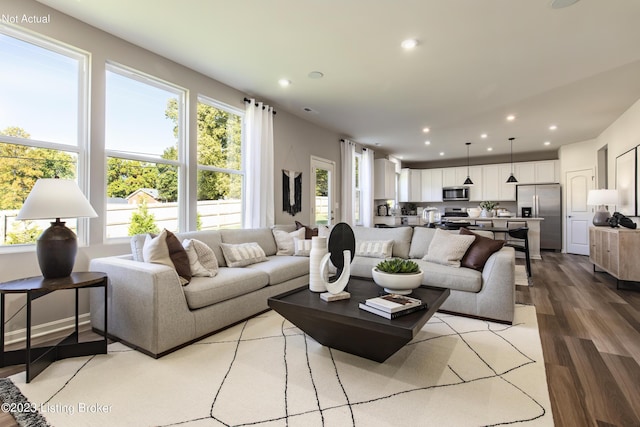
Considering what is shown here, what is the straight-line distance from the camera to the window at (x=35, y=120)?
97.6 inches

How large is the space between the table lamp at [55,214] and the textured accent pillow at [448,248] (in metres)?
3.33

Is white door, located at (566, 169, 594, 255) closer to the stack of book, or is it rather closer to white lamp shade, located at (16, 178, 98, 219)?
the stack of book

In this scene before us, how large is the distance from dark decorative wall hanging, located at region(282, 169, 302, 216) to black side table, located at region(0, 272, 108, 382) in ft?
10.3

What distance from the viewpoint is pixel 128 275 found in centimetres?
237

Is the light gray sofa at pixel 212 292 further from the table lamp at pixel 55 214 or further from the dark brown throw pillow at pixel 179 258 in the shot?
the table lamp at pixel 55 214

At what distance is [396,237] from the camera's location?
4.12 metres

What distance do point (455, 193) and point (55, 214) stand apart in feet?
31.5

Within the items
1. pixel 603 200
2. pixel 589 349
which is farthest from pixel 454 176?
pixel 589 349

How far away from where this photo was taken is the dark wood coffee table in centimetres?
177

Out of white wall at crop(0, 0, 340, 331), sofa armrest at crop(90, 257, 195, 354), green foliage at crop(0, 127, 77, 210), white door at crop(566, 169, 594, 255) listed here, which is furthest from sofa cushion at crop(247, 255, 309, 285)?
white door at crop(566, 169, 594, 255)

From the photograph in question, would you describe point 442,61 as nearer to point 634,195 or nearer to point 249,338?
point 249,338

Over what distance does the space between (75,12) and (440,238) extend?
4.21 metres

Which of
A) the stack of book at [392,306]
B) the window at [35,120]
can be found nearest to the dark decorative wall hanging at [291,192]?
the window at [35,120]

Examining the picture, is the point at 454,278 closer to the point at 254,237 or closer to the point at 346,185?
the point at 254,237
